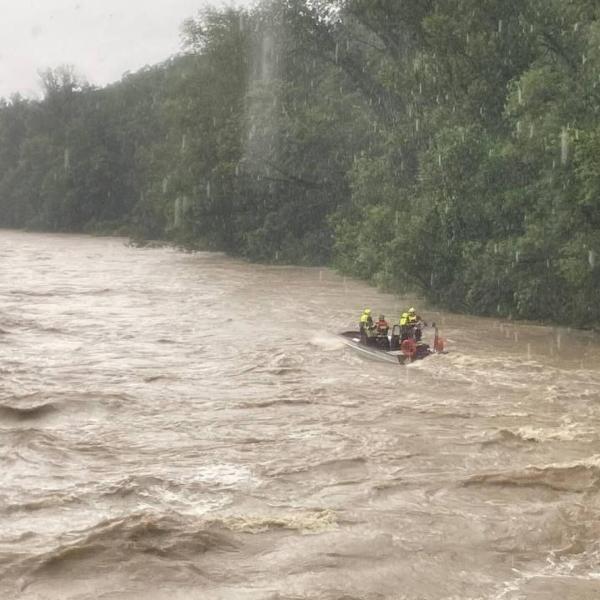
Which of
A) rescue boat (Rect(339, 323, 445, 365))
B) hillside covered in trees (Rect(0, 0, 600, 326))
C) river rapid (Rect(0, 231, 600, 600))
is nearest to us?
river rapid (Rect(0, 231, 600, 600))

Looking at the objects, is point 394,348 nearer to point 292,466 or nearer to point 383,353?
point 383,353

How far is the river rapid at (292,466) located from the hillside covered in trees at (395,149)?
9.81ft

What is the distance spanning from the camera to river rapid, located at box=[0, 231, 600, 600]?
8445 millimetres

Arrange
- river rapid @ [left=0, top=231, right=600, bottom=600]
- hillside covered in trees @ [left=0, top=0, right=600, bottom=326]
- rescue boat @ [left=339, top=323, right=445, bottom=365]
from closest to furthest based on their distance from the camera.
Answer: river rapid @ [left=0, top=231, right=600, bottom=600], rescue boat @ [left=339, top=323, right=445, bottom=365], hillside covered in trees @ [left=0, top=0, right=600, bottom=326]

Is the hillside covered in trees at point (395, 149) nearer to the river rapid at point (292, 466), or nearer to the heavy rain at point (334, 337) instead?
the heavy rain at point (334, 337)

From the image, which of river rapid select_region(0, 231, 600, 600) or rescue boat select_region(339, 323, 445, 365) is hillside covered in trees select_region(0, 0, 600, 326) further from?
rescue boat select_region(339, 323, 445, 365)

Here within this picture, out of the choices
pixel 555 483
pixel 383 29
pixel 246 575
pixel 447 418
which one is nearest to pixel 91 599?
pixel 246 575

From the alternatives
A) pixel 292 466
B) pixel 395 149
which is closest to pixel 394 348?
pixel 292 466

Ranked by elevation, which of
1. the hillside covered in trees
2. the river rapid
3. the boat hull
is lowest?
the river rapid

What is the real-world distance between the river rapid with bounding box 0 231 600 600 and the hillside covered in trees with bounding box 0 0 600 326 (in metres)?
2.99

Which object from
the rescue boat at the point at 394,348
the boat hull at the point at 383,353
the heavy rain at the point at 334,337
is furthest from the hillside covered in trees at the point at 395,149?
the boat hull at the point at 383,353

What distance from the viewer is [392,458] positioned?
11.7 metres

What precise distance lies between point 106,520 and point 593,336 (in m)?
15.0

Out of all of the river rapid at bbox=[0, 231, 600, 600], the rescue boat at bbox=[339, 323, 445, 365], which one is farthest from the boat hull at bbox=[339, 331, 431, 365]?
the river rapid at bbox=[0, 231, 600, 600]
